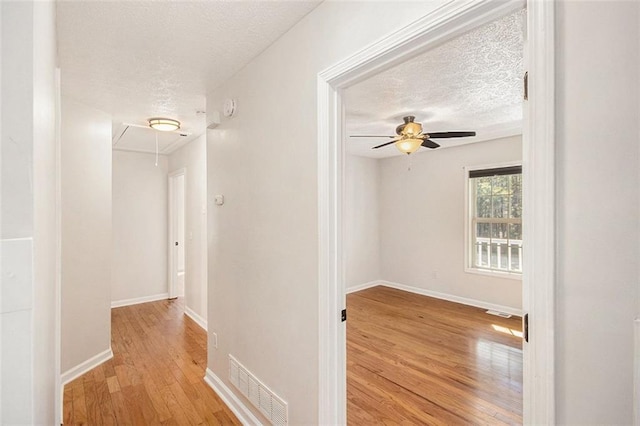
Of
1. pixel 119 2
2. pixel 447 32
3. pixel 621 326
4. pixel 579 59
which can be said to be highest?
pixel 119 2

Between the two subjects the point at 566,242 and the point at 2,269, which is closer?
the point at 2,269

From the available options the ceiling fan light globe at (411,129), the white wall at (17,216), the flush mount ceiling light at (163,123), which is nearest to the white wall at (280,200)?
the white wall at (17,216)

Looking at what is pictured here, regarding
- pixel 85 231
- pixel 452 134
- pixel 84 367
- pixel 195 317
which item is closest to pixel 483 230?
pixel 452 134

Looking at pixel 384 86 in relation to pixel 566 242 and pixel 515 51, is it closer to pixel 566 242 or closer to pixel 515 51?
pixel 515 51

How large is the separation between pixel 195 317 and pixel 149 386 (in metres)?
1.67

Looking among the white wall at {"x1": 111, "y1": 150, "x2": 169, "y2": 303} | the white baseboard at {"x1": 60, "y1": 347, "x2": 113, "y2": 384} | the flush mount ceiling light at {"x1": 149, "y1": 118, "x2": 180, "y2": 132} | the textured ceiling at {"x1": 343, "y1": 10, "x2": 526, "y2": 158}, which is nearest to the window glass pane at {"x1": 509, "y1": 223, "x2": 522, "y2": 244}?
the textured ceiling at {"x1": 343, "y1": 10, "x2": 526, "y2": 158}

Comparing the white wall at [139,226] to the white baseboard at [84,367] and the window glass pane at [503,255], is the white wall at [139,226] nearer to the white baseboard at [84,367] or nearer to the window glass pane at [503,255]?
the white baseboard at [84,367]

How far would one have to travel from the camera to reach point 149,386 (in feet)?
8.60

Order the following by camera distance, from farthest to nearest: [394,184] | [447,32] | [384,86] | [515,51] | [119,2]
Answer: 1. [394,184]
2. [384,86]
3. [515,51]
4. [119,2]
5. [447,32]

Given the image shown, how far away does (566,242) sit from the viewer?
0.81 metres

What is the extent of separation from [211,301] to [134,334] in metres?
1.82

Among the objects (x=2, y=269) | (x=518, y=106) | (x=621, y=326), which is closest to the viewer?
(x=2, y=269)

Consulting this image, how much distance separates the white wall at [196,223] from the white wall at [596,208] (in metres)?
3.92

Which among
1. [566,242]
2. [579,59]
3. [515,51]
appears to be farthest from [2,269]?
[515,51]
